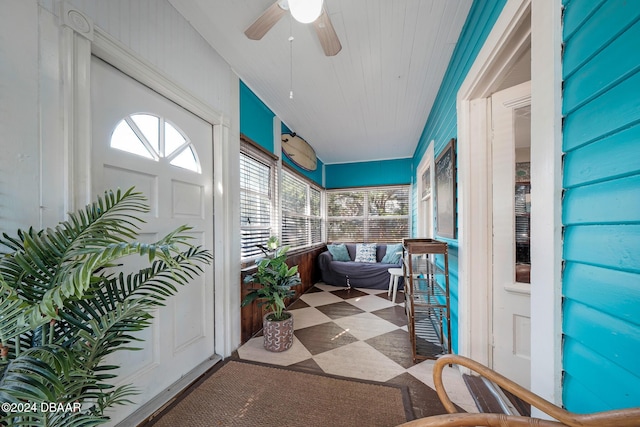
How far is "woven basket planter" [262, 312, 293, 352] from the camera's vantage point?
2.08 meters

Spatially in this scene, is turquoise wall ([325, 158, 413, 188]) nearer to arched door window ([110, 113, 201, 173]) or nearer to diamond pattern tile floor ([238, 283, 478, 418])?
diamond pattern tile floor ([238, 283, 478, 418])

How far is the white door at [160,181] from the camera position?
127 cm

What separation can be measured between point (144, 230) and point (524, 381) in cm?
264

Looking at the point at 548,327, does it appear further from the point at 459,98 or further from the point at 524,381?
the point at 459,98

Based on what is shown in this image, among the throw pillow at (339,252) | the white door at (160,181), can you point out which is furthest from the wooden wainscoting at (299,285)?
the white door at (160,181)

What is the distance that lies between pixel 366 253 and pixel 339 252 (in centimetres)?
57

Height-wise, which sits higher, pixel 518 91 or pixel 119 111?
pixel 518 91

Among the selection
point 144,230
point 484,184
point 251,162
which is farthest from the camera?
point 251,162

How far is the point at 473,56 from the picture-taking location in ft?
5.01

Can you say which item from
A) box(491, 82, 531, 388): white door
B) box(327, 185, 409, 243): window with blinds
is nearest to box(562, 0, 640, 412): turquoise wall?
box(491, 82, 531, 388): white door

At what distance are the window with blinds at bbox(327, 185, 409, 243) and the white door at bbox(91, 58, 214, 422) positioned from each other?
372cm

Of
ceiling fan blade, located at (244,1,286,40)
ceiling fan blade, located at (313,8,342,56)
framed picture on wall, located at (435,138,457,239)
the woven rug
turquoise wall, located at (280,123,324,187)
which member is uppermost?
ceiling fan blade, located at (244,1,286,40)

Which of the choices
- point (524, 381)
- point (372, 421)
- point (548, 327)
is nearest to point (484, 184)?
point (548, 327)

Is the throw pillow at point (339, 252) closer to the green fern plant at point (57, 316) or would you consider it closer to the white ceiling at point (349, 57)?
the white ceiling at point (349, 57)
